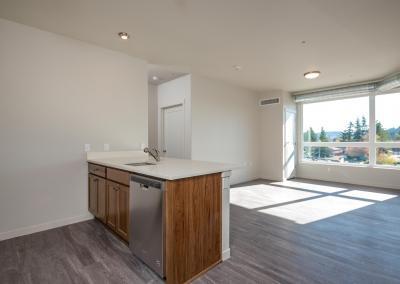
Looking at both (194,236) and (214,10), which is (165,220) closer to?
(194,236)

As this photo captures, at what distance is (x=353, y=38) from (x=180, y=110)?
11.3ft

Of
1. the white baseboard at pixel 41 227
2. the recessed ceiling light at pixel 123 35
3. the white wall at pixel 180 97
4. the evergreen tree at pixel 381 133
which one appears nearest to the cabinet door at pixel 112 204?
the white baseboard at pixel 41 227

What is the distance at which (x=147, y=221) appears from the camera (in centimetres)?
190

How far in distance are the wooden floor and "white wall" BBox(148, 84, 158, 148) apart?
2.79 metres

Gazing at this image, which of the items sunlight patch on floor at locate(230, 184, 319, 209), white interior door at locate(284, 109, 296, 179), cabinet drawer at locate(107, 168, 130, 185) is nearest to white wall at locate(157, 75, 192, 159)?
sunlight patch on floor at locate(230, 184, 319, 209)

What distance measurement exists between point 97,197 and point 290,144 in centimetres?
554

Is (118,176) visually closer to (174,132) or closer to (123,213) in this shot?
(123,213)

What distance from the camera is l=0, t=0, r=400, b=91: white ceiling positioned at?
2330mm

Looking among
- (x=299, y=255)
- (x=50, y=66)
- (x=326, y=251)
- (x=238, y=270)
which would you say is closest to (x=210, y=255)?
(x=238, y=270)

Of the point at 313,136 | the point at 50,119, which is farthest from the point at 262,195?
the point at 50,119

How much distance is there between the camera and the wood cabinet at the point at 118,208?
2.30 m

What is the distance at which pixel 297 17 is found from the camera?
2.55 m

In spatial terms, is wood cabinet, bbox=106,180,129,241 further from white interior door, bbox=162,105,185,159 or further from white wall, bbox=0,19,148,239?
white interior door, bbox=162,105,185,159

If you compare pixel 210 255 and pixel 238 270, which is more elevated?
pixel 210 255
